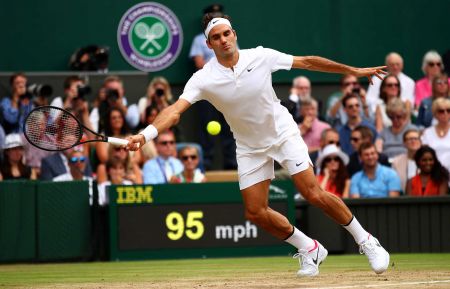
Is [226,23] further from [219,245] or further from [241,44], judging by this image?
[241,44]

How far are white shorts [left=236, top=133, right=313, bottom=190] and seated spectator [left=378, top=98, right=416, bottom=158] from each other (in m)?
5.19

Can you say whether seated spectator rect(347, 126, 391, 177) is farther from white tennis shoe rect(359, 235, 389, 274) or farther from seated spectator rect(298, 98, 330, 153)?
white tennis shoe rect(359, 235, 389, 274)

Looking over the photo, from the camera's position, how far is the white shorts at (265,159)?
8977 mm

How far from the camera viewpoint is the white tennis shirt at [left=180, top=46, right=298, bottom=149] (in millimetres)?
8789

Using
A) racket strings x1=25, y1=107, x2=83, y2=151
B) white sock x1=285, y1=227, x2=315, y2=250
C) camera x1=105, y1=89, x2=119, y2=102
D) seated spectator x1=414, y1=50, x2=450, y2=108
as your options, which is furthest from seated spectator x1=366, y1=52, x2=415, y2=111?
racket strings x1=25, y1=107, x2=83, y2=151

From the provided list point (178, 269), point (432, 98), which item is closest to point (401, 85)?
point (432, 98)

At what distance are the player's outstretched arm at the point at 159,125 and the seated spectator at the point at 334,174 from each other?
499cm

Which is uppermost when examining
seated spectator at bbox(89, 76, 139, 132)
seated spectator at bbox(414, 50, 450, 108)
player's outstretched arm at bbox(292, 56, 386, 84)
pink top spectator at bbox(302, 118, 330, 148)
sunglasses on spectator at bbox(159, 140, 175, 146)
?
seated spectator at bbox(414, 50, 450, 108)

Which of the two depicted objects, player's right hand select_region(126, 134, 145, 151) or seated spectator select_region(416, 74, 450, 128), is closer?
player's right hand select_region(126, 134, 145, 151)

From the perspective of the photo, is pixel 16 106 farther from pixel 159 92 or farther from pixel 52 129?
pixel 52 129

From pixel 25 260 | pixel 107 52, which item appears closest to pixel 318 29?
pixel 107 52

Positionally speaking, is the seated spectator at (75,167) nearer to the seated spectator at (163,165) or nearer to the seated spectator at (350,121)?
the seated spectator at (163,165)

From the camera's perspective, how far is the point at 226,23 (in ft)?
29.2

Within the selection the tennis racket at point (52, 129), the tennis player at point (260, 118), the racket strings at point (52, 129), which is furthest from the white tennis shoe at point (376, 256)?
the racket strings at point (52, 129)
